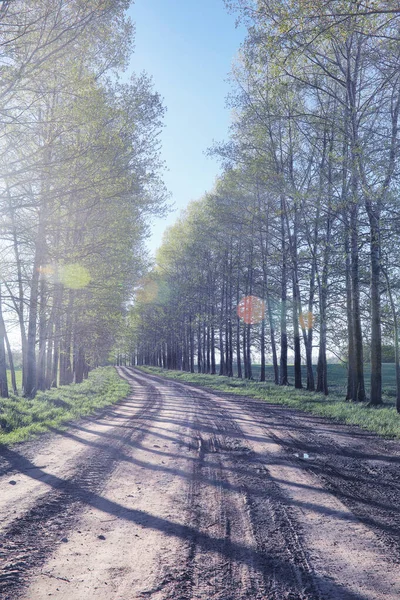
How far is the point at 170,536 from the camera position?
3.68 metres

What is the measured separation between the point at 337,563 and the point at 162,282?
45.1 meters

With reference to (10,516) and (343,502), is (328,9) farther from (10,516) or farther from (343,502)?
(10,516)

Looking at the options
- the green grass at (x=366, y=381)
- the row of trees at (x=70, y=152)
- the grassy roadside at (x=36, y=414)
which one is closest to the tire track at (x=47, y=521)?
the grassy roadside at (x=36, y=414)

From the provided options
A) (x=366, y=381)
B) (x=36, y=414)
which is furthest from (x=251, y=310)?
(x=36, y=414)

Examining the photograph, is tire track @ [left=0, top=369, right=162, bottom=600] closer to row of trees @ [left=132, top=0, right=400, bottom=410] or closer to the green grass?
row of trees @ [left=132, top=0, right=400, bottom=410]

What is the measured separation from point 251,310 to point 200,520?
1011 inches

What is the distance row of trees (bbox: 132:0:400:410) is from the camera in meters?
10.0

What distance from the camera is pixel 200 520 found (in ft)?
13.4

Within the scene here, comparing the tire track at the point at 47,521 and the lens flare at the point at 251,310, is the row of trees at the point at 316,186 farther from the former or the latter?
the tire track at the point at 47,521

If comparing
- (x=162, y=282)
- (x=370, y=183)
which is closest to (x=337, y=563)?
(x=370, y=183)

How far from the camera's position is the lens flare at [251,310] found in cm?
2872

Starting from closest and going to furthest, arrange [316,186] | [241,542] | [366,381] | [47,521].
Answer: [241,542] < [47,521] < [316,186] < [366,381]

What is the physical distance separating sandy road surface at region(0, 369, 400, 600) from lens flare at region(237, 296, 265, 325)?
20.6m

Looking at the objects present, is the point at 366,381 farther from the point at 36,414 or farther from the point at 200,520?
the point at 200,520
